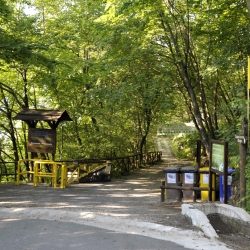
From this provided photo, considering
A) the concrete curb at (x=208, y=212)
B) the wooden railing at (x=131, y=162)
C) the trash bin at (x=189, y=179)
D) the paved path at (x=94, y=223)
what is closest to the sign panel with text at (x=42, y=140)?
the paved path at (x=94, y=223)

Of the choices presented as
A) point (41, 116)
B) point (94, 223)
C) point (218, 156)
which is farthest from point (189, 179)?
point (41, 116)

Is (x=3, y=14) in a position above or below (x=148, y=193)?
above

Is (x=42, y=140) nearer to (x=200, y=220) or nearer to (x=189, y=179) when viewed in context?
(x=189, y=179)

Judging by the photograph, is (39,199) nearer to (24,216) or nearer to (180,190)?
(24,216)

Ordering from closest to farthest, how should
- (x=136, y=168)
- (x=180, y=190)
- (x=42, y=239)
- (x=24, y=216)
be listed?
(x=42, y=239), (x=24, y=216), (x=180, y=190), (x=136, y=168)

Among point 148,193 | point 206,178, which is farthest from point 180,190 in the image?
point 148,193

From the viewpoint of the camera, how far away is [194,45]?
16.2m

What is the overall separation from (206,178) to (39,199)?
481 centimetres

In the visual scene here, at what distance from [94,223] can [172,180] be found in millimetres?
3575

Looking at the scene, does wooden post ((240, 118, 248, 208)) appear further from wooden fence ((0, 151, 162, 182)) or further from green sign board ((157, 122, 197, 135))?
wooden fence ((0, 151, 162, 182))

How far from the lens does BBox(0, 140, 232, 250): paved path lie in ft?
18.5

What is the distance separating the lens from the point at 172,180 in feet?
32.8

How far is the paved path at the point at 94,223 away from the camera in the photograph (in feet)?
18.5

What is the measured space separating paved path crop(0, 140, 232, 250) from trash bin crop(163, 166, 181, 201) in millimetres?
416
